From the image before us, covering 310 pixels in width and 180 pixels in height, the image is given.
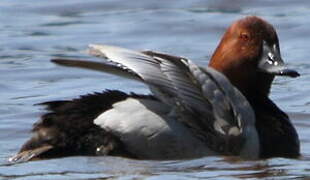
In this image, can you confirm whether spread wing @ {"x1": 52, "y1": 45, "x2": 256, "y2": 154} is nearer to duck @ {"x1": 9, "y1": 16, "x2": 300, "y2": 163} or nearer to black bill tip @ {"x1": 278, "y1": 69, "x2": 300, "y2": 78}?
duck @ {"x1": 9, "y1": 16, "x2": 300, "y2": 163}

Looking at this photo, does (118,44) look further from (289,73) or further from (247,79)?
(289,73)

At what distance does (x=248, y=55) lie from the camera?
8.48m

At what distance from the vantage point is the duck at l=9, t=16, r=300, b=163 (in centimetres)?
768

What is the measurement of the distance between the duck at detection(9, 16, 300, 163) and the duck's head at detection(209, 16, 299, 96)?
1.38ft

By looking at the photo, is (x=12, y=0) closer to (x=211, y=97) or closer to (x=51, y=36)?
(x=51, y=36)

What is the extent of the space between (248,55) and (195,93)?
77 centimetres

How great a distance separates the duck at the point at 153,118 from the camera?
25.2ft

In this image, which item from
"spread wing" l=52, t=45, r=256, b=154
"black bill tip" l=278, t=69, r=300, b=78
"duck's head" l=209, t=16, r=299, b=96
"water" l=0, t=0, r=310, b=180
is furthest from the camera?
"duck's head" l=209, t=16, r=299, b=96

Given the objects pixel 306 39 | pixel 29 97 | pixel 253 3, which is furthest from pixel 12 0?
pixel 29 97

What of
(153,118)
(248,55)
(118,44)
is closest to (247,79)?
(248,55)

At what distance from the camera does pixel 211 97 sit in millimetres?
7789

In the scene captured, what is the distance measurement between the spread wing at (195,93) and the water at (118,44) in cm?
17

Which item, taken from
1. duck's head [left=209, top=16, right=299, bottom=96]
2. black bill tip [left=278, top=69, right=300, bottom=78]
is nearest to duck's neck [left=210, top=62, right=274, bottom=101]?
duck's head [left=209, top=16, right=299, bottom=96]

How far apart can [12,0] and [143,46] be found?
2.96 m
